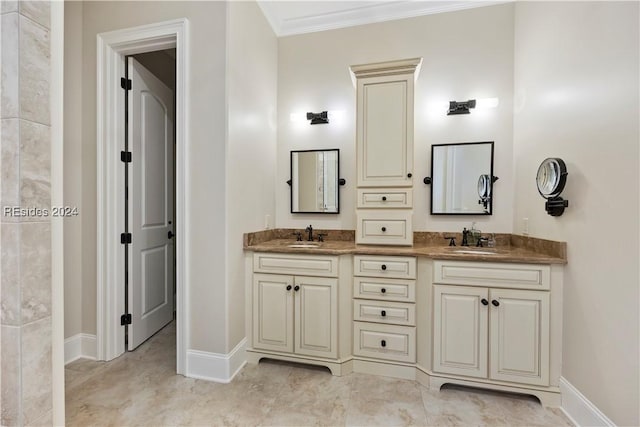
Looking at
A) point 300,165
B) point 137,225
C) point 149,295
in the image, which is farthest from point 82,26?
point 149,295

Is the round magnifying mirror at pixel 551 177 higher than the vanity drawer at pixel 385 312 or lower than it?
higher

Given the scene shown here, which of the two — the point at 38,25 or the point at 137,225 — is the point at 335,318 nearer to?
the point at 137,225

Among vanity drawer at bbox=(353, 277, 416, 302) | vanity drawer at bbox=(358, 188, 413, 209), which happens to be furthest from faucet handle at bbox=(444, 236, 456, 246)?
vanity drawer at bbox=(353, 277, 416, 302)

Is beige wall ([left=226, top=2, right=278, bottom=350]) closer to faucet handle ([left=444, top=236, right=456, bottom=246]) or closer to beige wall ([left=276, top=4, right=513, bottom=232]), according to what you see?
beige wall ([left=276, top=4, right=513, bottom=232])

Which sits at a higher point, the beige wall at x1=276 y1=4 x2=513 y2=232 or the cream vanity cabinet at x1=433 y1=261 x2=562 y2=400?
the beige wall at x1=276 y1=4 x2=513 y2=232

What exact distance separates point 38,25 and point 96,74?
146 centimetres

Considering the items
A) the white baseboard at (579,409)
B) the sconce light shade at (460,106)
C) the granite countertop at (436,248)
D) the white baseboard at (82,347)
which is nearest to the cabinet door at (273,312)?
the granite countertop at (436,248)

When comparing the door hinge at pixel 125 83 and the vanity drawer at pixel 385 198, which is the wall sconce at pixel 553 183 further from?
the door hinge at pixel 125 83

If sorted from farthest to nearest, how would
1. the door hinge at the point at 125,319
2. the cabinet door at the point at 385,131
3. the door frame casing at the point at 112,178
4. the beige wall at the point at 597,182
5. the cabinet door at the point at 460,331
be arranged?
the door hinge at the point at 125,319 → the cabinet door at the point at 385,131 → the door frame casing at the point at 112,178 → the cabinet door at the point at 460,331 → the beige wall at the point at 597,182

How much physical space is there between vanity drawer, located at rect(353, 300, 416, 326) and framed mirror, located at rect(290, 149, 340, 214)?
0.98 meters

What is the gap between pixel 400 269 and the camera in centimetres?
213

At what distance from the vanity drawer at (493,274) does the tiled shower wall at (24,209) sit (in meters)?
2.08

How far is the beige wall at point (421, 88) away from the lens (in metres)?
2.54

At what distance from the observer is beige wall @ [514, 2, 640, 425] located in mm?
1355
